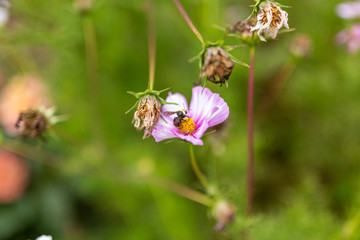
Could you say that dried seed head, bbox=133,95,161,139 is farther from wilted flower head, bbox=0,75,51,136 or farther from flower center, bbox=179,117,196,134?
wilted flower head, bbox=0,75,51,136

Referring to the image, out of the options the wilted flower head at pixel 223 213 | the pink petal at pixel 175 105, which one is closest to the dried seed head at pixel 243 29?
the pink petal at pixel 175 105

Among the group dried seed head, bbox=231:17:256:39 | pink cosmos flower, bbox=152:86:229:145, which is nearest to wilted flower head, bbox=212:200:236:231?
pink cosmos flower, bbox=152:86:229:145

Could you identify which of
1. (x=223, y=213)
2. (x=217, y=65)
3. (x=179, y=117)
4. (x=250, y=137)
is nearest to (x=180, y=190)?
(x=223, y=213)

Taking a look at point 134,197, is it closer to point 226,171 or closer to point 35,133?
point 226,171

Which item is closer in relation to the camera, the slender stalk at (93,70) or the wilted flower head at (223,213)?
the wilted flower head at (223,213)

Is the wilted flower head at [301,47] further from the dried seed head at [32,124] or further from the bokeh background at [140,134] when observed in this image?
the dried seed head at [32,124]

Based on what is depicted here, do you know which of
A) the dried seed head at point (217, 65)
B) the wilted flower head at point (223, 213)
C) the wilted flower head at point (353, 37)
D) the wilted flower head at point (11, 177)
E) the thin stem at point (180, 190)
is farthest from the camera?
the wilted flower head at point (11, 177)
